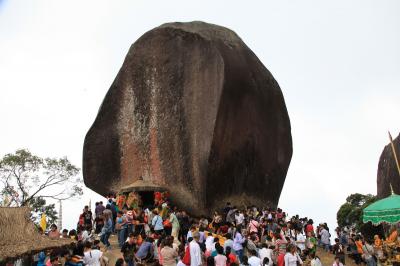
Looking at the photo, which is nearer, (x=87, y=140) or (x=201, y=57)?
(x=201, y=57)

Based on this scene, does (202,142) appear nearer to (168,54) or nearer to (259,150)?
(259,150)

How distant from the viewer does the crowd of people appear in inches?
384

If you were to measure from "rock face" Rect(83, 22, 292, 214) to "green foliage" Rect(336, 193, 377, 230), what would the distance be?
15.0 m

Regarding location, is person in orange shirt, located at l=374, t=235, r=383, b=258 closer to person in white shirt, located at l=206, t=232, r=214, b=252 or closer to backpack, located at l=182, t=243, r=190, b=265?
person in white shirt, located at l=206, t=232, r=214, b=252

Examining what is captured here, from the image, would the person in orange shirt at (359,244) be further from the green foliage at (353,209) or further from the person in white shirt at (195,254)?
the green foliage at (353,209)

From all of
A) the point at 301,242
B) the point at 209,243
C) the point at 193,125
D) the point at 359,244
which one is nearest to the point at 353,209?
the point at 193,125

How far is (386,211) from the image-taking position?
14.9 m

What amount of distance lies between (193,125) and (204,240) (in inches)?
334

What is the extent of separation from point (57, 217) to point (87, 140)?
1166cm

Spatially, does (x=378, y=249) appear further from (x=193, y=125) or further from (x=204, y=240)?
(x=193, y=125)

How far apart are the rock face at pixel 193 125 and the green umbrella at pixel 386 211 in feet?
17.4

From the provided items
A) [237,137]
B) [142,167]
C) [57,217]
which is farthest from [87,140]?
[57,217]

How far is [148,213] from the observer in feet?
49.9

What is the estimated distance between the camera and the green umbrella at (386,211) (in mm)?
14741
